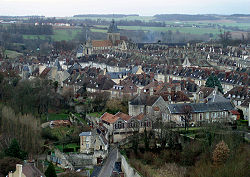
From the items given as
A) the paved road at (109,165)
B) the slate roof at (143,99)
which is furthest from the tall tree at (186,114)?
the paved road at (109,165)

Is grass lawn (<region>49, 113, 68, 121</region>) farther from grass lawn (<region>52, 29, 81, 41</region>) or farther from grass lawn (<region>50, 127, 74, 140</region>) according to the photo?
grass lawn (<region>52, 29, 81, 41</region>)

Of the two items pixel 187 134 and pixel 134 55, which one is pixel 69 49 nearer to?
pixel 134 55

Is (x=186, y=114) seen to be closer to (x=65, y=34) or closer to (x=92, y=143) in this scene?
(x=92, y=143)

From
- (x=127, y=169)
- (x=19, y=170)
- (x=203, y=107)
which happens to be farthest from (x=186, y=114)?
(x=19, y=170)

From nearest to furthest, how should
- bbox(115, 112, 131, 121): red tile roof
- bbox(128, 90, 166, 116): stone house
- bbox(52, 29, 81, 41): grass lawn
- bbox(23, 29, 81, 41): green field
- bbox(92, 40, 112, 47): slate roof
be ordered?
1. bbox(115, 112, 131, 121): red tile roof
2. bbox(128, 90, 166, 116): stone house
3. bbox(92, 40, 112, 47): slate roof
4. bbox(23, 29, 81, 41): green field
5. bbox(52, 29, 81, 41): grass lawn

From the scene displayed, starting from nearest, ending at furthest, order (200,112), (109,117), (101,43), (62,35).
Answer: (109,117) → (200,112) → (101,43) → (62,35)

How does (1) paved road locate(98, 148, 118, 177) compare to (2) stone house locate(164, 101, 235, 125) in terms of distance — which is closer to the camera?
(1) paved road locate(98, 148, 118, 177)

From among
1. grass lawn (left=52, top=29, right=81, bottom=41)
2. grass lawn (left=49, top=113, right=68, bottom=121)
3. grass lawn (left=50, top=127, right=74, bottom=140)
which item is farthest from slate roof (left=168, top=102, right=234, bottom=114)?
grass lawn (left=52, top=29, right=81, bottom=41)
